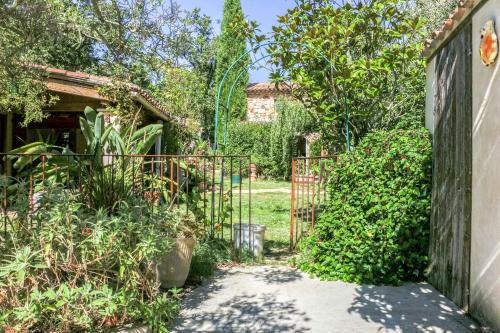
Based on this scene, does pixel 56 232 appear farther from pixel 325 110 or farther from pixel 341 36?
pixel 341 36

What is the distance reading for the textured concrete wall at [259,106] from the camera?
25.0 meters

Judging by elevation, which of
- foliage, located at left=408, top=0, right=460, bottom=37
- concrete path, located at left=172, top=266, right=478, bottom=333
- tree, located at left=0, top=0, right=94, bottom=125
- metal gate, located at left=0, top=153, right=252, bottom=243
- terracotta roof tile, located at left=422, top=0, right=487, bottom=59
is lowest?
concrete path, located at left=172, top=266, right=478, bottom=333

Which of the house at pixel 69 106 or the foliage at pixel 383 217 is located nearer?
the foliage at pixel 383 217

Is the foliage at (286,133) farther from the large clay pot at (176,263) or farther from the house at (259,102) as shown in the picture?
the large clay pot at (176,263)

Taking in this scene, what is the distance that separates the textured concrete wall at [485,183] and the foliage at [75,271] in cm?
272

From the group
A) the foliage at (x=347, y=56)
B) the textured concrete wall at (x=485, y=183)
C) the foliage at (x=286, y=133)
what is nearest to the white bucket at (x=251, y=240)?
the foliage at (x=347, y=56)

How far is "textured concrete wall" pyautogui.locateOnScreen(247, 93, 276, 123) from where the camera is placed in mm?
24969

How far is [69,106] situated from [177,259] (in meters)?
8.11

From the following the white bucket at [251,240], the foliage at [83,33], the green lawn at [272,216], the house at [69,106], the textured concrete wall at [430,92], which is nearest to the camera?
the textured concrete wall at [430,92]

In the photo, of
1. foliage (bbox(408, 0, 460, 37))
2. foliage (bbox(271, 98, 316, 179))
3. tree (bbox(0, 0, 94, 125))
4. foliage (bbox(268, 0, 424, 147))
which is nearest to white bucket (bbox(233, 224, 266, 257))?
foliage (bbox(268, 0, 424, 147))

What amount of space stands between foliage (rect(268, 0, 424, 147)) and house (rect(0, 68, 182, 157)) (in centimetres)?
418

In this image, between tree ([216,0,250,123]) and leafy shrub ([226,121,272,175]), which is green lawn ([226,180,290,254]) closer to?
leafy shrub ([226,121,272,175])

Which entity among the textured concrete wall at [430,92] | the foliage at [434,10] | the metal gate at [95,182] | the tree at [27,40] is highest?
the foliage at [434,10]

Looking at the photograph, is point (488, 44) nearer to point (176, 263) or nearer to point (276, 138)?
point (176, 263)
